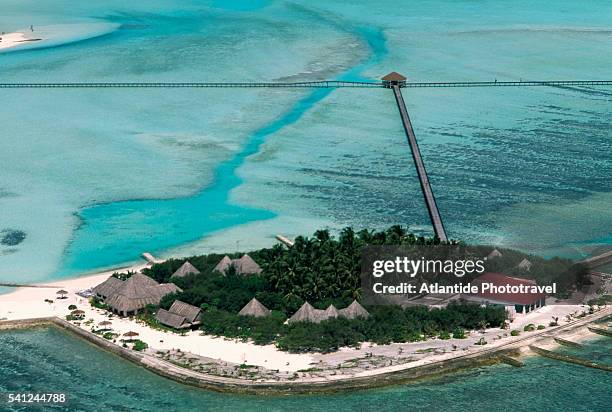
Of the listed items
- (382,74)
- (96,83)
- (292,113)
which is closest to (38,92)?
(96,83)

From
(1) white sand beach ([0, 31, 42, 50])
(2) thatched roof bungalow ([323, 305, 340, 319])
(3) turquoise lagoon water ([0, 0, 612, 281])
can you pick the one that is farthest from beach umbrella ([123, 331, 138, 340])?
(1) white sand beach ([0, 31, 42, 50])

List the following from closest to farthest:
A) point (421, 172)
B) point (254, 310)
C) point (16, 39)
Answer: point (254, 310)
point (421, 172)
point (16, 39)

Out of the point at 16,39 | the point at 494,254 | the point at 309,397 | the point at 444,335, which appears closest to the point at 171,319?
the point at 309,397

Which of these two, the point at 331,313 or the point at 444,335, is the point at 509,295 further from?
the point at 331,313

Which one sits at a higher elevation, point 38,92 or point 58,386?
point 38,92

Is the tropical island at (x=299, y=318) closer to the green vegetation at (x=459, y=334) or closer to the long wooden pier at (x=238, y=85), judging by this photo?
the green vegetation at (x=459, y=334)

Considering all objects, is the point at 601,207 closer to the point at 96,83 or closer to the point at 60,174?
the point at 60,174
